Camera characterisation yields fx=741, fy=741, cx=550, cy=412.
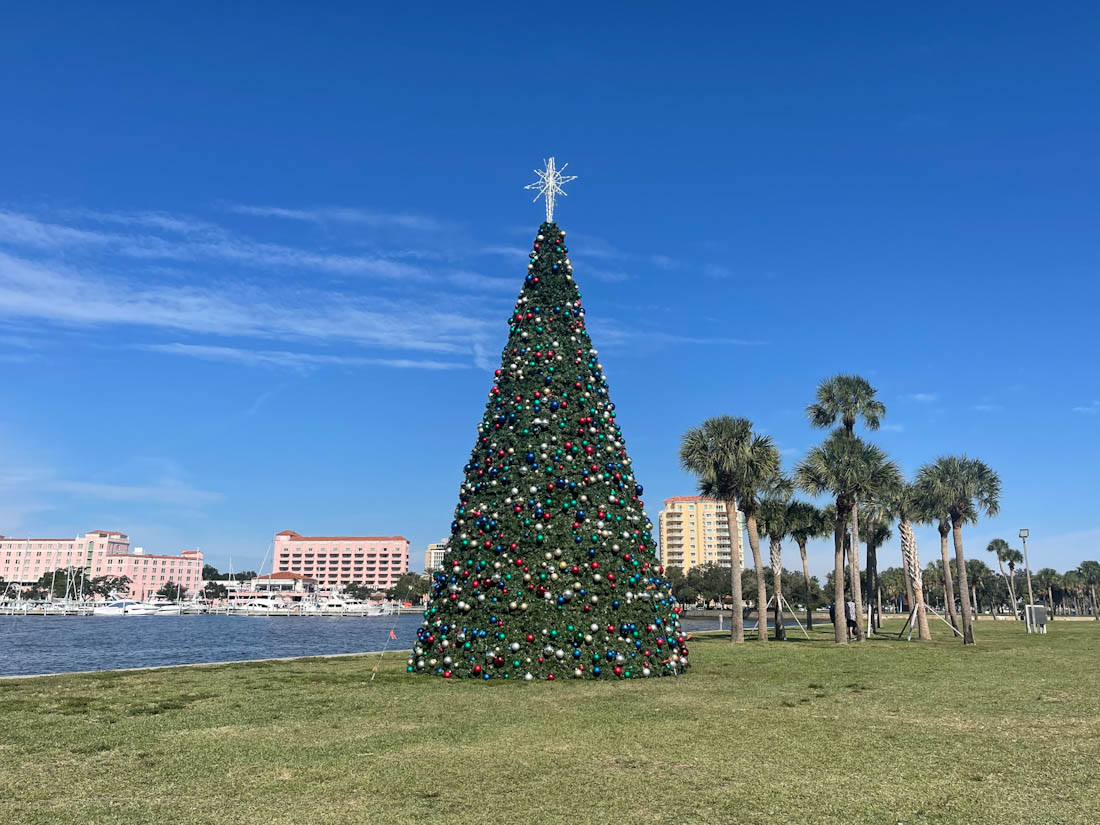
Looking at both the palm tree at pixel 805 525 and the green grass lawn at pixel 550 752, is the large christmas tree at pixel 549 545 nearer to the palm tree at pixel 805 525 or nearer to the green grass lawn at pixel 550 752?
the green grass lawn at pixel 550 752

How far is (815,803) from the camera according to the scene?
6.69 m

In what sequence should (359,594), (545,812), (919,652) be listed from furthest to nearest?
(359,594) < (919,652) < (545,812)

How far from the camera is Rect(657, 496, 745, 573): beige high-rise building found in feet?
591

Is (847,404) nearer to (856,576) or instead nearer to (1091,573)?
(856,576)

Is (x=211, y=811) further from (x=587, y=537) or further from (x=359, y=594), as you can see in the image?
(x=359, y=594)

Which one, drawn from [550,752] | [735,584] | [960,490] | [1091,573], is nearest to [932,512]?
[960,490]

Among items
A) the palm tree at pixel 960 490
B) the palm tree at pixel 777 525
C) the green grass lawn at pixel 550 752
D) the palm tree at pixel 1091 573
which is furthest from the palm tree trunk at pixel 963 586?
the palm tree at pixel 1091 573

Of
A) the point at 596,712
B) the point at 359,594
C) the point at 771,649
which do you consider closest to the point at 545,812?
the point at 596,712

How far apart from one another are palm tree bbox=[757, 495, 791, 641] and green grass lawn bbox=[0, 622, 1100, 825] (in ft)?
72.4

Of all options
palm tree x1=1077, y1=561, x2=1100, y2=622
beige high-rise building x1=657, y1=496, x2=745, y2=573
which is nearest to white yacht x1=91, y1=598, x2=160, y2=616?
beige high-rise building x1=657, y1=496, x2=745, y2=573

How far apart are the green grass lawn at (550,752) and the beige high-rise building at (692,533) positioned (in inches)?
6622

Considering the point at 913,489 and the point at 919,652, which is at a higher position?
the point at 913,489

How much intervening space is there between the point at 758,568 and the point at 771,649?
6.28m

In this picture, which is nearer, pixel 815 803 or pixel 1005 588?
pixel 815 803
